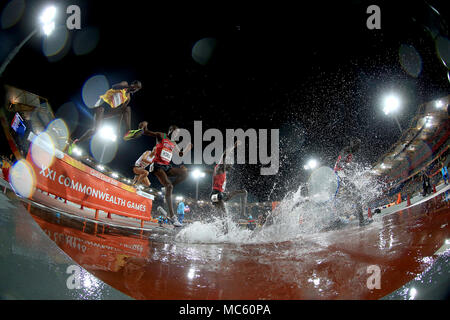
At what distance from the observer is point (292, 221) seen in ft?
19.0

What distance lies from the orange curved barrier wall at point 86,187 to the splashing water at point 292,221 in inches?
122

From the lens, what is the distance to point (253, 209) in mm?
46719

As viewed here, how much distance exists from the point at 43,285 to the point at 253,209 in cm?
4783

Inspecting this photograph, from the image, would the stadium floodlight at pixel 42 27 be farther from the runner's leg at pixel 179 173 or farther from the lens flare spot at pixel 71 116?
the runner's leg at pixel 179 173

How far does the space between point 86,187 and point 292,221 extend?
6.26m

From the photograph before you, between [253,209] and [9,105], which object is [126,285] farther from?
[253,209]

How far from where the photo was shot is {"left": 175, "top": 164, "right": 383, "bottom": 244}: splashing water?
433 cm

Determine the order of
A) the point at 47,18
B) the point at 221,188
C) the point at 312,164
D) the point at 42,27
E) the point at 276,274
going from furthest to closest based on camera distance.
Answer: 1. the point at 312,164
2. the point at 221,188
3. the point at 47,18
4. the point at 42,27
5. the point at 276,274

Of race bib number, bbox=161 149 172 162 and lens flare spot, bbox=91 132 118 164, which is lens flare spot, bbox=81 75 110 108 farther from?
lens flare spot, bbox=91 132 118 164

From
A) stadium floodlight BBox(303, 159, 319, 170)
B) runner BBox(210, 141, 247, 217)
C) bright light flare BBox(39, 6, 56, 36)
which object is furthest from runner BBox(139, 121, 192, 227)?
stadium floodlight BBox(303, 159, 319, 170)

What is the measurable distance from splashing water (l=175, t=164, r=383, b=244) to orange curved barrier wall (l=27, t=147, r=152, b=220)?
311 cm

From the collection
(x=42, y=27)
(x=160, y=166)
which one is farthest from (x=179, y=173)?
(x=42, y=27)

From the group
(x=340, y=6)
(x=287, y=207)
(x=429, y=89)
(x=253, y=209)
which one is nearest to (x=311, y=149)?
(x=287, y=207)

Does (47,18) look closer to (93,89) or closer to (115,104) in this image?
(115,104)
